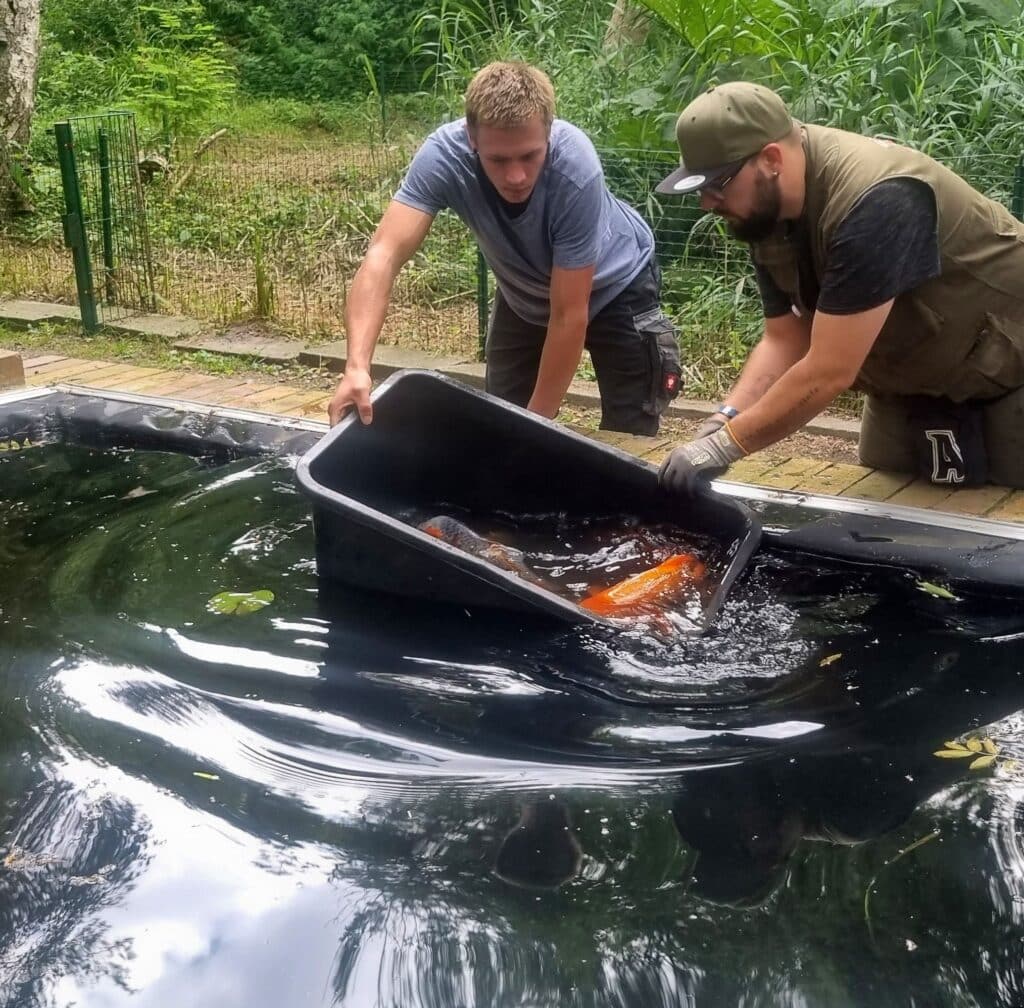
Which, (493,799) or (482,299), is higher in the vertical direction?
(482,299)

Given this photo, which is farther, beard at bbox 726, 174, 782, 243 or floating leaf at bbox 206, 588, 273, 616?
beard at bbox 726, 174, 782, 243

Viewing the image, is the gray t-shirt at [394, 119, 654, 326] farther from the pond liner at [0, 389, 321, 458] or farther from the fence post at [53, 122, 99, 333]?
the fence post at [53, 122, 99, 333]

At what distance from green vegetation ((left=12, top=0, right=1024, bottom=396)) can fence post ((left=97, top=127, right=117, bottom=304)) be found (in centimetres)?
28

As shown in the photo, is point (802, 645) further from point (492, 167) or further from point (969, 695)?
point (492, 167)

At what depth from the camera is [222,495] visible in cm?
320

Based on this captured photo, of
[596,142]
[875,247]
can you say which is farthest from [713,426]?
[596,142]

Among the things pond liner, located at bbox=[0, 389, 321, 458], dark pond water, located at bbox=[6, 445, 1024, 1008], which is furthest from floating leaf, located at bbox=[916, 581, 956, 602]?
pond liner, located at bbox=[0, 389, 321, 458]

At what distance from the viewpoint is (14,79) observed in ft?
25.0

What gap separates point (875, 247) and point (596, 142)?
3.24 m

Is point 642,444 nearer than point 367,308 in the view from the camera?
No

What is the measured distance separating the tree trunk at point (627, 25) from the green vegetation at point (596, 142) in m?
0.03

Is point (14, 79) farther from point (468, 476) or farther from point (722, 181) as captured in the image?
point (722, 181)

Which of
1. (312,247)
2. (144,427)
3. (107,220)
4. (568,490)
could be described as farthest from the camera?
(312,247)

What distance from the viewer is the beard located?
8.70 ft
